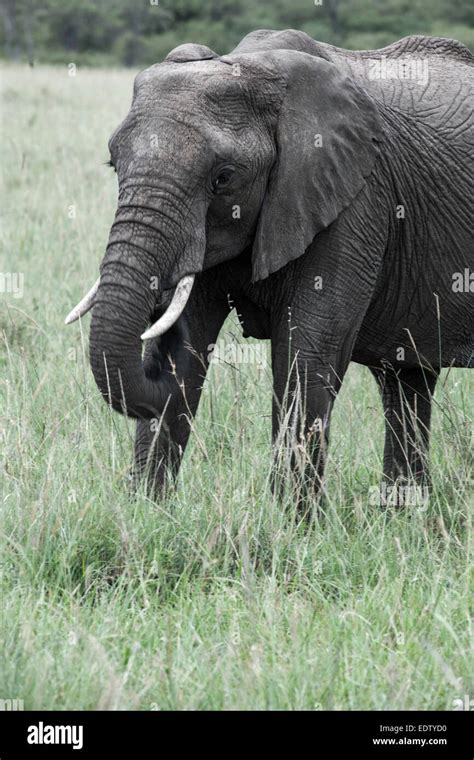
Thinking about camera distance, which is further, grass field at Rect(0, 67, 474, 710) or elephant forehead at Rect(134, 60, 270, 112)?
elephant forehead at Rect(134, 60, 270, 112)

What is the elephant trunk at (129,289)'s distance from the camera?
4062 millimetres

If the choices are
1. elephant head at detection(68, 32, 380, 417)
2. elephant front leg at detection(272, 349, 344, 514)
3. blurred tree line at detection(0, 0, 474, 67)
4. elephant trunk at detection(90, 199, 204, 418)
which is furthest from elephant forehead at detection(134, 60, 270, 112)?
blurred tree line at detection(0, 0, 474, 67)

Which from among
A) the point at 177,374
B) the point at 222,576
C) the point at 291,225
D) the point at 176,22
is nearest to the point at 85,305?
the point at 177,374

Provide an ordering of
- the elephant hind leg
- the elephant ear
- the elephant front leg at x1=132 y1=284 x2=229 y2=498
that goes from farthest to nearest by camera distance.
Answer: the elephant hind leg
the elephant front leg at x1=132 y1=284 x2=229 y2=498
the elephant ear

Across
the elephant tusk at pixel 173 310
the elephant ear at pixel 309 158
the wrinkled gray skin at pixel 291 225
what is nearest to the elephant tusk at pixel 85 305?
the wrinkled gray skin at pixel 291 225

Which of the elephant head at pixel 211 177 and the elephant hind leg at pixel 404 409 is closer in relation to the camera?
the elephant head at pixel 211 177

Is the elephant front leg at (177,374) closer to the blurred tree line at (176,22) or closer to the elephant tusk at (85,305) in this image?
the elephant tusk at (85,305)

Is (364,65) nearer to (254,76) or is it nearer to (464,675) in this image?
(254,76)

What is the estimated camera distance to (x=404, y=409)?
5574 millimetres

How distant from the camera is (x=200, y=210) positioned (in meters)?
4.21

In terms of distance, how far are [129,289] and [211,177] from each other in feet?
1.63

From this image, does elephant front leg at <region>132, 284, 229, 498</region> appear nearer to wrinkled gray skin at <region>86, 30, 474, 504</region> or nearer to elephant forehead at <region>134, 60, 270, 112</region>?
wrinkled gray skin at <region>86, 30, 474, 504</region>

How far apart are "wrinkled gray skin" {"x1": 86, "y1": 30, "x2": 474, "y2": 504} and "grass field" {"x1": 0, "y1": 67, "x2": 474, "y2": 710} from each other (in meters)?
0.22

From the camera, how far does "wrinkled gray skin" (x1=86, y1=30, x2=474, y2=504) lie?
13.5 feet
